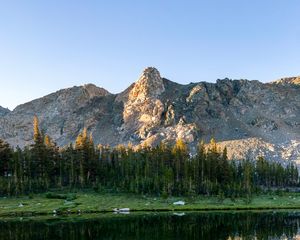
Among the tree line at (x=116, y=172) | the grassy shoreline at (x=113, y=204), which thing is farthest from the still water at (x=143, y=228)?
the tree line at (x=116, y=172)

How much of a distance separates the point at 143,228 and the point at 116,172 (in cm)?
8659

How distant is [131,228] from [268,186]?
128 m

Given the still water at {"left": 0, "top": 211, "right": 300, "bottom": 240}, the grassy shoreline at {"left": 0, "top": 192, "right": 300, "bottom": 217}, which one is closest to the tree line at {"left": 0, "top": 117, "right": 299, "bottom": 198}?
the grassy shoreline at {"left": 0, "top": 192, "right": 300, "bottom": 217}

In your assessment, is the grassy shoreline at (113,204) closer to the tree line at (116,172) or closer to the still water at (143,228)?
the tree line at (116,172)

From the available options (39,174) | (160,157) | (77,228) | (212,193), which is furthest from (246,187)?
(77,228)

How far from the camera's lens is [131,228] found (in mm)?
71812

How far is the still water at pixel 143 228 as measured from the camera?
63125mm

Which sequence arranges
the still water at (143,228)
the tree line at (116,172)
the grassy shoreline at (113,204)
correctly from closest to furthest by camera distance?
the still water at (143,228) → the grassy shoreline at (113,204) → the tree line at (116,172)

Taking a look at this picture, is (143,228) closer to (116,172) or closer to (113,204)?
(113,204)

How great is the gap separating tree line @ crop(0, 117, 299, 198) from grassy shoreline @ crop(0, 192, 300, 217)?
5736 millimetres

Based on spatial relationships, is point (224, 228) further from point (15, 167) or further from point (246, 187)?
point (15, 167)

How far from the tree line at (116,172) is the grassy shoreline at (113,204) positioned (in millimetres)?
5736

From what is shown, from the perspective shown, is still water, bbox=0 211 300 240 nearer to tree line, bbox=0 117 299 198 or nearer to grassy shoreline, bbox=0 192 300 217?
grassy shoreline, bbox=0 192 300 217

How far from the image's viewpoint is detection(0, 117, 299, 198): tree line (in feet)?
440
